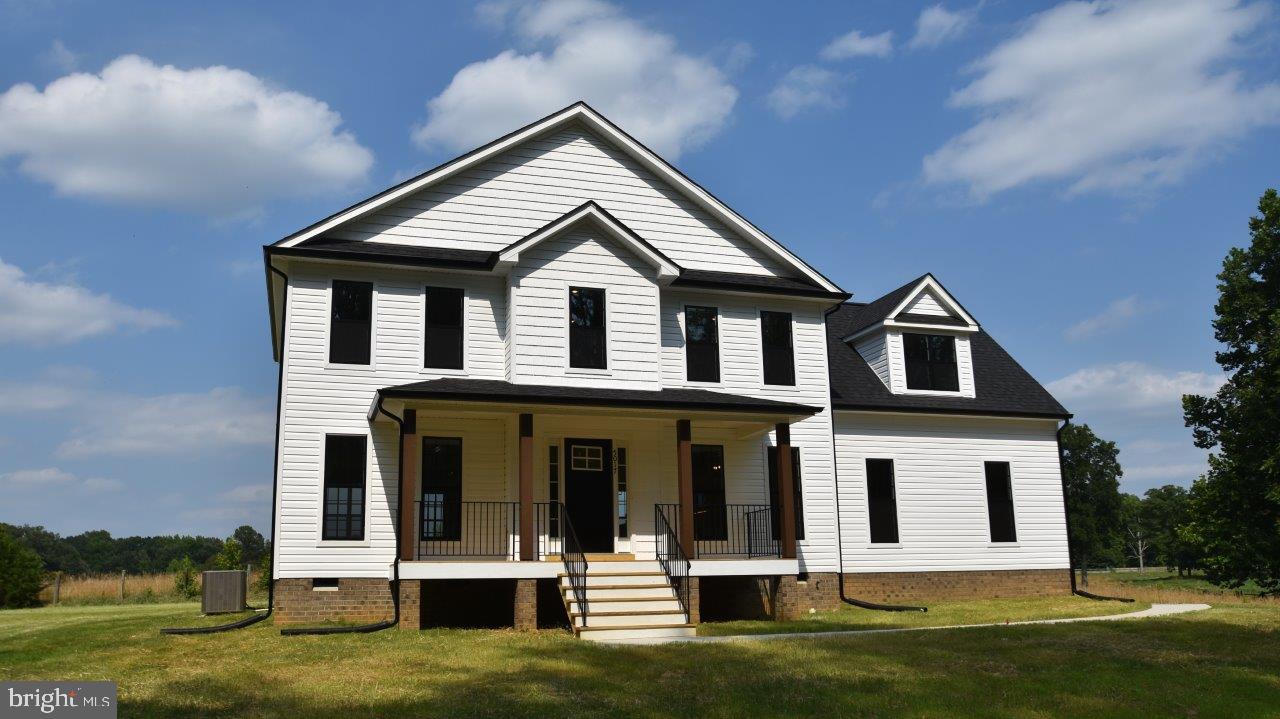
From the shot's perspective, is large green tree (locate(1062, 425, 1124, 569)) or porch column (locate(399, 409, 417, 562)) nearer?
porch column (locate(399, 409, 417, 562))

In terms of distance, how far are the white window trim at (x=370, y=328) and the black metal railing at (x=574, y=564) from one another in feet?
14.4

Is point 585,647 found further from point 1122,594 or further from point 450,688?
point 1122,594

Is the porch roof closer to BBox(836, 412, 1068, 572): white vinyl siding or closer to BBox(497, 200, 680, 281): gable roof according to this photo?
BBox(497, 200, 680, 281): gable roof

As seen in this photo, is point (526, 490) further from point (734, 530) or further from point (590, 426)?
point (734, 530)

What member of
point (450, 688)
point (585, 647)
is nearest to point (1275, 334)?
point (585, 647)

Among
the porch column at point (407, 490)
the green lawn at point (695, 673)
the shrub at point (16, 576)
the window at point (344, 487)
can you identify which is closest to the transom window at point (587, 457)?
the porch column at point (407, 490)

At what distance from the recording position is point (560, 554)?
18219mm

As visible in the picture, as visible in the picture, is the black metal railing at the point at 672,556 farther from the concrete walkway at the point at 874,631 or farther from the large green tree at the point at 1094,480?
the large green tree at the point at 1094,480

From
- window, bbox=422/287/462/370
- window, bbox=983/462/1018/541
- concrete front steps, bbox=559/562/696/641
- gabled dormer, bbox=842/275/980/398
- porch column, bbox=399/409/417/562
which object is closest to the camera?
concrete front steps, bbox=559/562/696/641

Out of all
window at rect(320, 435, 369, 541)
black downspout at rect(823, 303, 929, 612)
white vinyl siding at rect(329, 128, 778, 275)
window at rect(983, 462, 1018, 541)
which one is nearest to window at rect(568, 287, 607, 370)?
white vinyl siding at rect(329, 128, 778, 275)

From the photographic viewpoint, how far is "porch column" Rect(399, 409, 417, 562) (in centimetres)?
1616

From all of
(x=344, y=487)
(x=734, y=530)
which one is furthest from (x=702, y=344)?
(x=344, y=487)

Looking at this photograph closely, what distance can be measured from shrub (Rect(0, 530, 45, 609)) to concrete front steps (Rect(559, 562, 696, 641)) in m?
23.8

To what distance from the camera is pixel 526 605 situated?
16.1 metres
